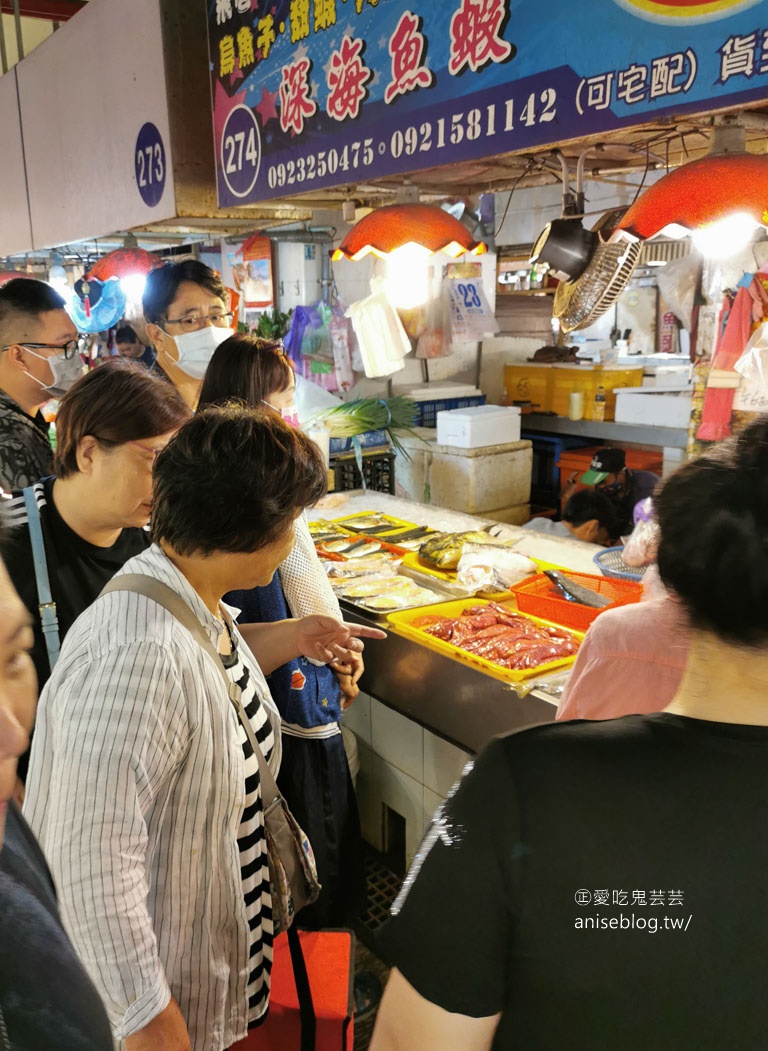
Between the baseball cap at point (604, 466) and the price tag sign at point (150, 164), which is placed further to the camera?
the baseball cap at point (604, 466)

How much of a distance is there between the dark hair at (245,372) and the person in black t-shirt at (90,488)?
437 millimetres

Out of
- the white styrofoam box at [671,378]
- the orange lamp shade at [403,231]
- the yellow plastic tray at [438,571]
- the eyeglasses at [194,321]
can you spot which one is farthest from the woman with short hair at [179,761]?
the white styrofoam box at [671,378]

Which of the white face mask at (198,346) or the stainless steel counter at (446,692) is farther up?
the white face mask at (198,346)

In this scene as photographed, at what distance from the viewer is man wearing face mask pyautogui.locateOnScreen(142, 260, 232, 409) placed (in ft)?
10.8

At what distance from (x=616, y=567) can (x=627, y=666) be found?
4.89ft

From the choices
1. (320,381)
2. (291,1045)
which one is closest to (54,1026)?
(291,1045)

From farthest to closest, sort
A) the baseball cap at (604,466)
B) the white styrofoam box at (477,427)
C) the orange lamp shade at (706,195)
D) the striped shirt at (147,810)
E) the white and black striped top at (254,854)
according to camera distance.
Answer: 1. the white styrofoam box at (477,427)
2. the baseball cap at (604,466)
3. the orange lamp shade at (706,195)
4. the white and black striped top at (254,854)
5. the striped shirt at (147,810)

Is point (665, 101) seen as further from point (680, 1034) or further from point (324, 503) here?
point (324, 503)

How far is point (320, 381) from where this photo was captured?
543cm

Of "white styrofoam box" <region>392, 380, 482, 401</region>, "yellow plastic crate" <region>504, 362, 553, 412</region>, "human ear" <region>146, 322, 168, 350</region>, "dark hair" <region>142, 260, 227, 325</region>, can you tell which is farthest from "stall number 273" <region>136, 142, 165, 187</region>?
"yellow plastic crate" <region>504, 362, 553, 412</region>

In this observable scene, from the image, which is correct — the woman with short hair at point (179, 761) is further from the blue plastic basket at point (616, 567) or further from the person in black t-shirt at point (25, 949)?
the blue plastic basket at point (616, 567)

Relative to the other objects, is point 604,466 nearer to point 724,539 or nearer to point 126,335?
point 724,539

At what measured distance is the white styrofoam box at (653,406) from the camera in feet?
18.5

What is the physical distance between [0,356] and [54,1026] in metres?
3.03
